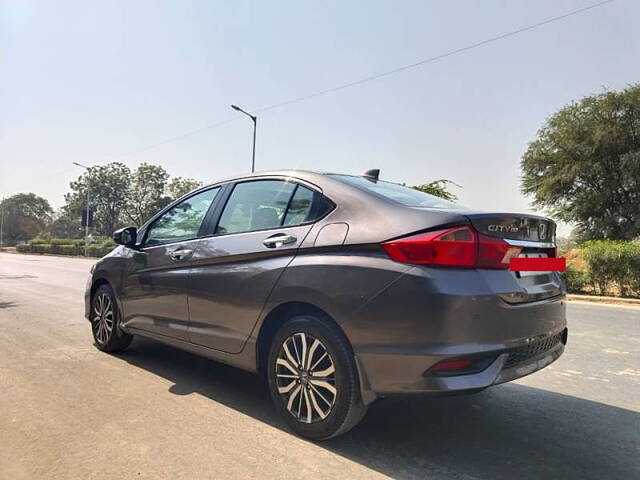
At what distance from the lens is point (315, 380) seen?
9.19 feet

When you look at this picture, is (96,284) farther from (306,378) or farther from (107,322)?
(306,378)

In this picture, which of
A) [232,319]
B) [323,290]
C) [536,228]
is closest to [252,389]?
[232,319]

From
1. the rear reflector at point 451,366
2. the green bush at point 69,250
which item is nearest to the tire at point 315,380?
the rear reflector at point 451,366

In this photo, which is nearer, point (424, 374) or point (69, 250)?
point (424, 374)

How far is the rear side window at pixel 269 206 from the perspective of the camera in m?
3.11

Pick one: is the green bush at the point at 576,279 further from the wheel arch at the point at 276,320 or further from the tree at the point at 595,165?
the tree at the point at 595,165

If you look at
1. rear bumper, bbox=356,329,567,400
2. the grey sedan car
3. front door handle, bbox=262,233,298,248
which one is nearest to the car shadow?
the grey sedan car

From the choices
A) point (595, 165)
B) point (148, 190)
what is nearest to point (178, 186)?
point (148, 190)

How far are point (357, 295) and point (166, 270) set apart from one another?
2.04 meters

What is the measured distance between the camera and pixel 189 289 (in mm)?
3688

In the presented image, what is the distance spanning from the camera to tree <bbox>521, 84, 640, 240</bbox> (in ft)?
90.5

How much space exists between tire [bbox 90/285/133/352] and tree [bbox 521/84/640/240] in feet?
95.9

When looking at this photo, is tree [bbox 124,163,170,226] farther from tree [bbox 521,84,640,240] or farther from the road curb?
the road curb

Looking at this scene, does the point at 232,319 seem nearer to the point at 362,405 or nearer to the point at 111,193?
the point at 362,405
